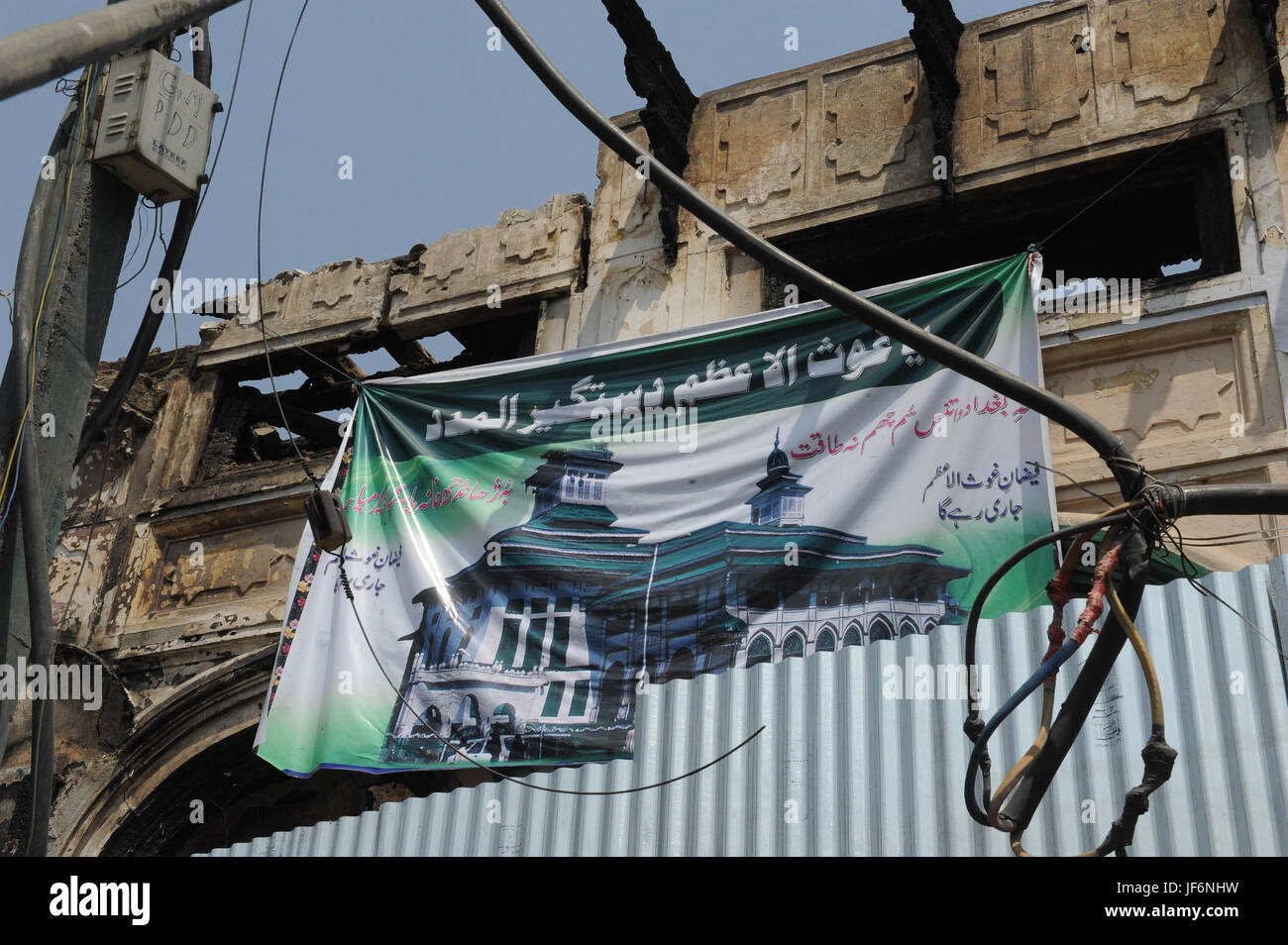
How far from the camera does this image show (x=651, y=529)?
6977 millimetres

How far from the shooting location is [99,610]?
910cm

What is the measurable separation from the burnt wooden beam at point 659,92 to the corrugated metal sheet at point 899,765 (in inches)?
133

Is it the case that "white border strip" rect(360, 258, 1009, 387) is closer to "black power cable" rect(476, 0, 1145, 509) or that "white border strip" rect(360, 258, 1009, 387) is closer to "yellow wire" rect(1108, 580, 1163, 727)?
"black power cable" rect(476, 0, 1145, 509)

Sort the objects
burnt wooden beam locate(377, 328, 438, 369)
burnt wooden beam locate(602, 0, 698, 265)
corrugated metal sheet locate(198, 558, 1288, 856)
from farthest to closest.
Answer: burnt wooden beam locate(377, 328, 438, 369), burnt wooden beam locate(602, 0, 698, 265), corrugated metal sheet locate(198, 558, 1288, 856)

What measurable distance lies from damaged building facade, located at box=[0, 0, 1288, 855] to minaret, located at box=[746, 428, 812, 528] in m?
1.36

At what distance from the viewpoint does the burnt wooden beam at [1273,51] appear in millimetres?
7246

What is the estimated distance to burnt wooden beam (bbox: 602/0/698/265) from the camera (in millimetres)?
8469

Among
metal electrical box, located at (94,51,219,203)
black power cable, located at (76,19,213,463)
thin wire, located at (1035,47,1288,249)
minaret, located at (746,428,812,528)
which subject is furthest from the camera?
thin wire, located at (1035,47,1288,249)

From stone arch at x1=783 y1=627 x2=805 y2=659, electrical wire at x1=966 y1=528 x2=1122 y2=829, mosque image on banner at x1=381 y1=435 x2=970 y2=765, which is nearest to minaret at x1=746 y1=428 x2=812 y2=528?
mosque image on banner at x1=381 y1=435 x2=970 y2=765

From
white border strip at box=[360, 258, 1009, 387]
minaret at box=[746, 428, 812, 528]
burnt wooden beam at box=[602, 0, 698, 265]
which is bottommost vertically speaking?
minaret at box=[746, 428, 812, 528]

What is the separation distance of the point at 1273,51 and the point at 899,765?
4.31m

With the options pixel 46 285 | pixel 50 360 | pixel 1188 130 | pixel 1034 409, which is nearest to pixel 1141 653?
pixel 1034 409

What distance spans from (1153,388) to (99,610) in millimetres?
6502
